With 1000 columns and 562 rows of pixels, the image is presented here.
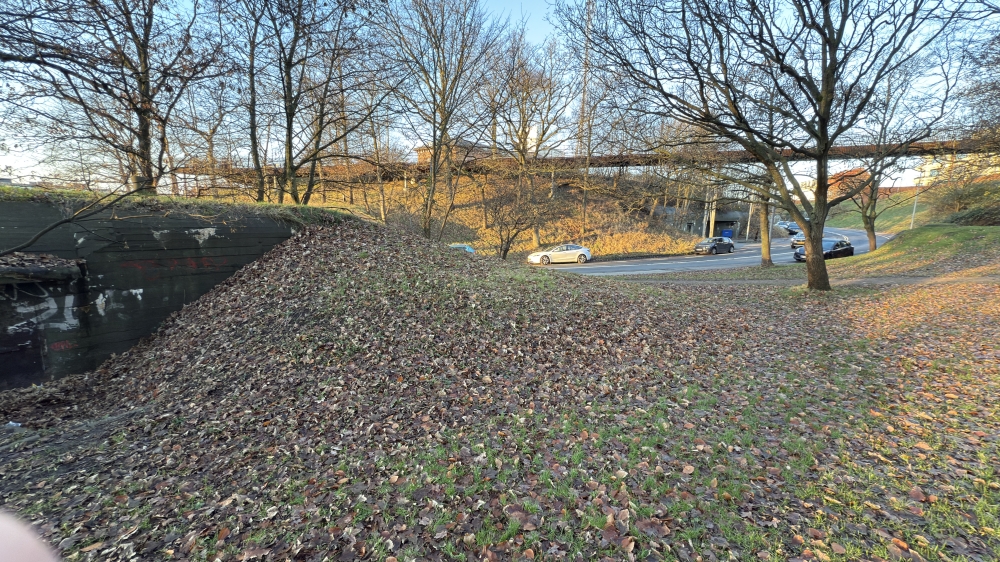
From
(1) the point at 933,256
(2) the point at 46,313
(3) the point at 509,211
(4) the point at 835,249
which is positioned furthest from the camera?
(3) the point at 509,211

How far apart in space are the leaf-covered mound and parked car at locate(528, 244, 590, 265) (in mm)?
19817

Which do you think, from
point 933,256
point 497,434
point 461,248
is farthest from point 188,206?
point 933,256

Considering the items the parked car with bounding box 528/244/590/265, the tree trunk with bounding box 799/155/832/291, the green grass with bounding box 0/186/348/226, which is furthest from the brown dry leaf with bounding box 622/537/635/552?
the parked car with bounding box 528/244/590/265

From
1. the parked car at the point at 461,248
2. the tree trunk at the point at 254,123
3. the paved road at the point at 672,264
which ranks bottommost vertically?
the paved road at the point at 672,264

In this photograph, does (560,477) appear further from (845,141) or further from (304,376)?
(845,141)

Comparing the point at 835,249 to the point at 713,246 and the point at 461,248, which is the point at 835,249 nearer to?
the point at 713,246

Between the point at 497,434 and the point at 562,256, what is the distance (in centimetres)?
2427

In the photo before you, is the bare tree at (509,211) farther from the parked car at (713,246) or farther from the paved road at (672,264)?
the parked car at (713,246)

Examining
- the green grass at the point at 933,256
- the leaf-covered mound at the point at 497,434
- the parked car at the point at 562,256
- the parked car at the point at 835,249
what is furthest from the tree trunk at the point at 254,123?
the parked car at the point at 835,249

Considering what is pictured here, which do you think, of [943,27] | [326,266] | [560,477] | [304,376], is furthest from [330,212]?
[943,27]

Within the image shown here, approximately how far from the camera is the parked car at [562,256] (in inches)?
1104

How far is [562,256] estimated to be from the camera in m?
28.1

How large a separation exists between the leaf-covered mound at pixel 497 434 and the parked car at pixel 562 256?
19.8m

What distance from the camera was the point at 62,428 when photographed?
480 cm
